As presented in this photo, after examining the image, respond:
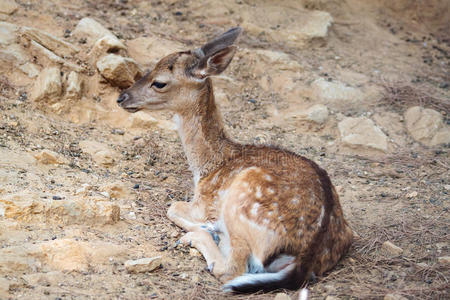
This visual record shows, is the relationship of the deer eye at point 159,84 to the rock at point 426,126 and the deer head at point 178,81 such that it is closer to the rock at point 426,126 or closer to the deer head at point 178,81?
the deer head at point 178,81

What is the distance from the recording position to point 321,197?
4500 millimetres

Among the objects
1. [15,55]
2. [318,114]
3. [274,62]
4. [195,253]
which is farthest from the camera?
[274,62]

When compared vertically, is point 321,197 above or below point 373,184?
above

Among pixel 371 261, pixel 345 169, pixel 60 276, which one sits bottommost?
pixel 345 169

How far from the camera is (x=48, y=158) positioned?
561 centimetres

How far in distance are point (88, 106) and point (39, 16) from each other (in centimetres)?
176

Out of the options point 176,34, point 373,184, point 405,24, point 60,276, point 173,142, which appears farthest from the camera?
point 405,24

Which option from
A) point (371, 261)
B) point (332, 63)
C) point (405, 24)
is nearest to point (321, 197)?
point (371, 261)

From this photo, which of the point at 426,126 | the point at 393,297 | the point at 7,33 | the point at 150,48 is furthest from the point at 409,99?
the point at 7,33

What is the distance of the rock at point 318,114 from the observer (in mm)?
7746

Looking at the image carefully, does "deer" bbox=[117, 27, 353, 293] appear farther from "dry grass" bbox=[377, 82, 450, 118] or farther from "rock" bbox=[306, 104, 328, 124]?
"dry grass" bbox=[377, 82, 450, 118]

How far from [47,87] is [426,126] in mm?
5135

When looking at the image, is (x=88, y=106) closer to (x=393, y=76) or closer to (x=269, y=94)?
(x=269, y=94)

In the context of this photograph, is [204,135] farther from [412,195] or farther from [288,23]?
[288,23]
